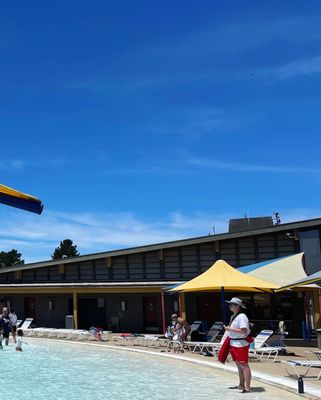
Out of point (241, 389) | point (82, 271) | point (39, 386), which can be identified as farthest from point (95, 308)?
point (241, 389)

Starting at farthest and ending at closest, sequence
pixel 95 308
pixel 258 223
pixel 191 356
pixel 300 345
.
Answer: pixel 258 223 < pixel 95 308 < pixel 300 345 < pixel 191 356

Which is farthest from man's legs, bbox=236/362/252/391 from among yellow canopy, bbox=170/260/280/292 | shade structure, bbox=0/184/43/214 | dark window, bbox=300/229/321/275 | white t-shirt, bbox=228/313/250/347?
dark window, bbox=300/229/321/275

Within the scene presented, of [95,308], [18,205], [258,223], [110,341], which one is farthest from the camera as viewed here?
[258,223]

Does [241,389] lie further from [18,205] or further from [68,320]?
[68,320]

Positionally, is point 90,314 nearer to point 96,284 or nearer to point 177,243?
point 96,284

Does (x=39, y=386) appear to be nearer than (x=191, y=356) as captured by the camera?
Yes

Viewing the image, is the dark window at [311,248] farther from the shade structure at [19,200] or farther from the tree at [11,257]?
the tree at [11,257]

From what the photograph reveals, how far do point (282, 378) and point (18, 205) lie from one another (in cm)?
596

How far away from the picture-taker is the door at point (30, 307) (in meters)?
28.7

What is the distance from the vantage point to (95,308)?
27.2 meters

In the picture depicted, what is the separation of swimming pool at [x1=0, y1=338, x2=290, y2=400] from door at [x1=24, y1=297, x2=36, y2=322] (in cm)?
1228

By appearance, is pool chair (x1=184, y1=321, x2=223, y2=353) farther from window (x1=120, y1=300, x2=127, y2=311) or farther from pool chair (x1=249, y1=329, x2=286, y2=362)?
window (x1=120, y1=300, x2=127, y2=311)

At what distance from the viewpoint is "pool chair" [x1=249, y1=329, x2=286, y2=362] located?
Answer: 44.6ft

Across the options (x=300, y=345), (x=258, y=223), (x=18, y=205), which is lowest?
(x=300, y=345)
